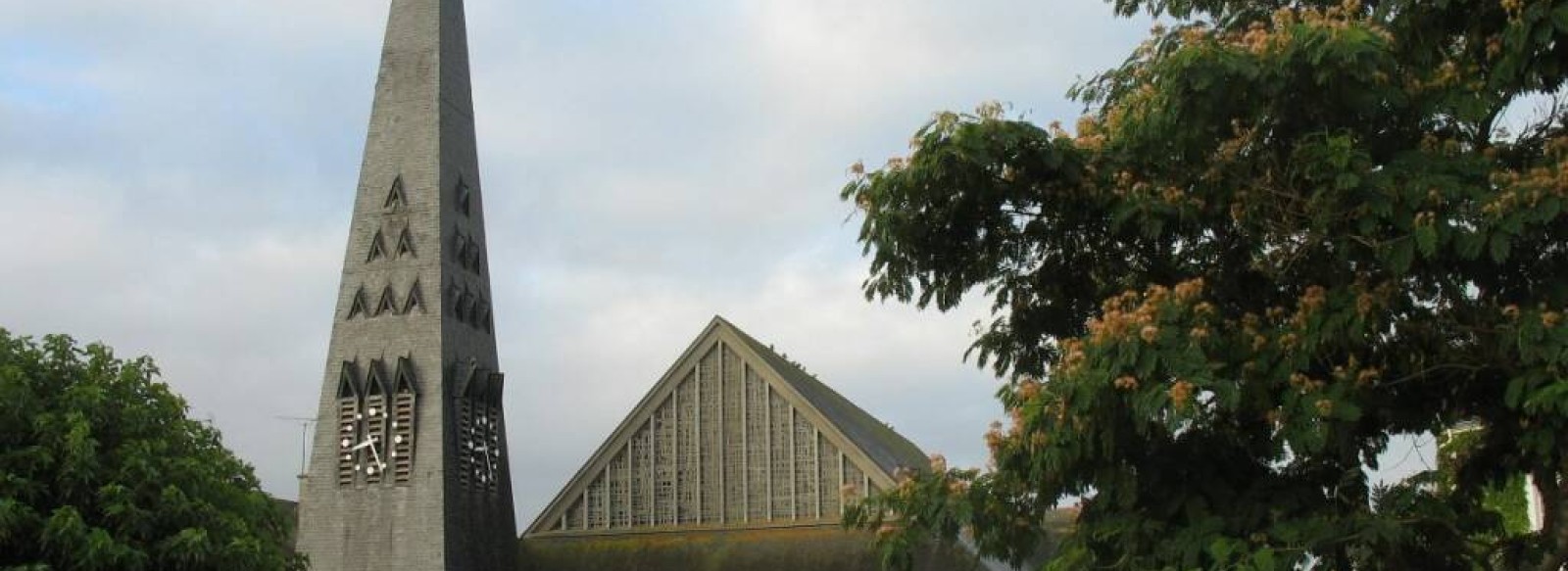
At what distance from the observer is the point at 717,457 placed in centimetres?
3278

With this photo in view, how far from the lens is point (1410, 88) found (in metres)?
11.3

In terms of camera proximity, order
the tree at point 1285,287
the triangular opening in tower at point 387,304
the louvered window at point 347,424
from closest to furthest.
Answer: the tree at point 1285,287, the louvered window at point 347,424, the triangular opening in tower at point 387,304

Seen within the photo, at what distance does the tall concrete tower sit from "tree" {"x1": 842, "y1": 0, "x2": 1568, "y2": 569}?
19.1m

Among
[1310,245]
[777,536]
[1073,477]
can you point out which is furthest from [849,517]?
[777,536]

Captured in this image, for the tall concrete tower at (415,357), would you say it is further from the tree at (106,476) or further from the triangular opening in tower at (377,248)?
the tree at (106,476)

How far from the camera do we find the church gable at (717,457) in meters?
32.1

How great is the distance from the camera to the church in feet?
100

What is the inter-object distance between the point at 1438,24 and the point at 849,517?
18.5ft

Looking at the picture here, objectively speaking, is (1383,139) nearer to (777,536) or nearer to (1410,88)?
(1410,88)

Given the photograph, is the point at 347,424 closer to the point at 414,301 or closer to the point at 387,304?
the point at 387,304

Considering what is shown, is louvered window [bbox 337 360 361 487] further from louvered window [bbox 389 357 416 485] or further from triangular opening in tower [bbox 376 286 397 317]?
triangular opening in tower [bbox 376 286 397 317]

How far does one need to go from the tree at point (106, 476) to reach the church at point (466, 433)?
11.0 meters

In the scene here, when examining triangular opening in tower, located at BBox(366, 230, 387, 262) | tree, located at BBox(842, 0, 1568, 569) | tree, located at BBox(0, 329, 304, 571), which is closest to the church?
triangular opening in tower, located at BBox(366, 230, 387, 262)

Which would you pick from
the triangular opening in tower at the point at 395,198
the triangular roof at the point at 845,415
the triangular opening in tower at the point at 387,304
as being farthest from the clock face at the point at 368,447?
the triangular roof at the point at 845,415
